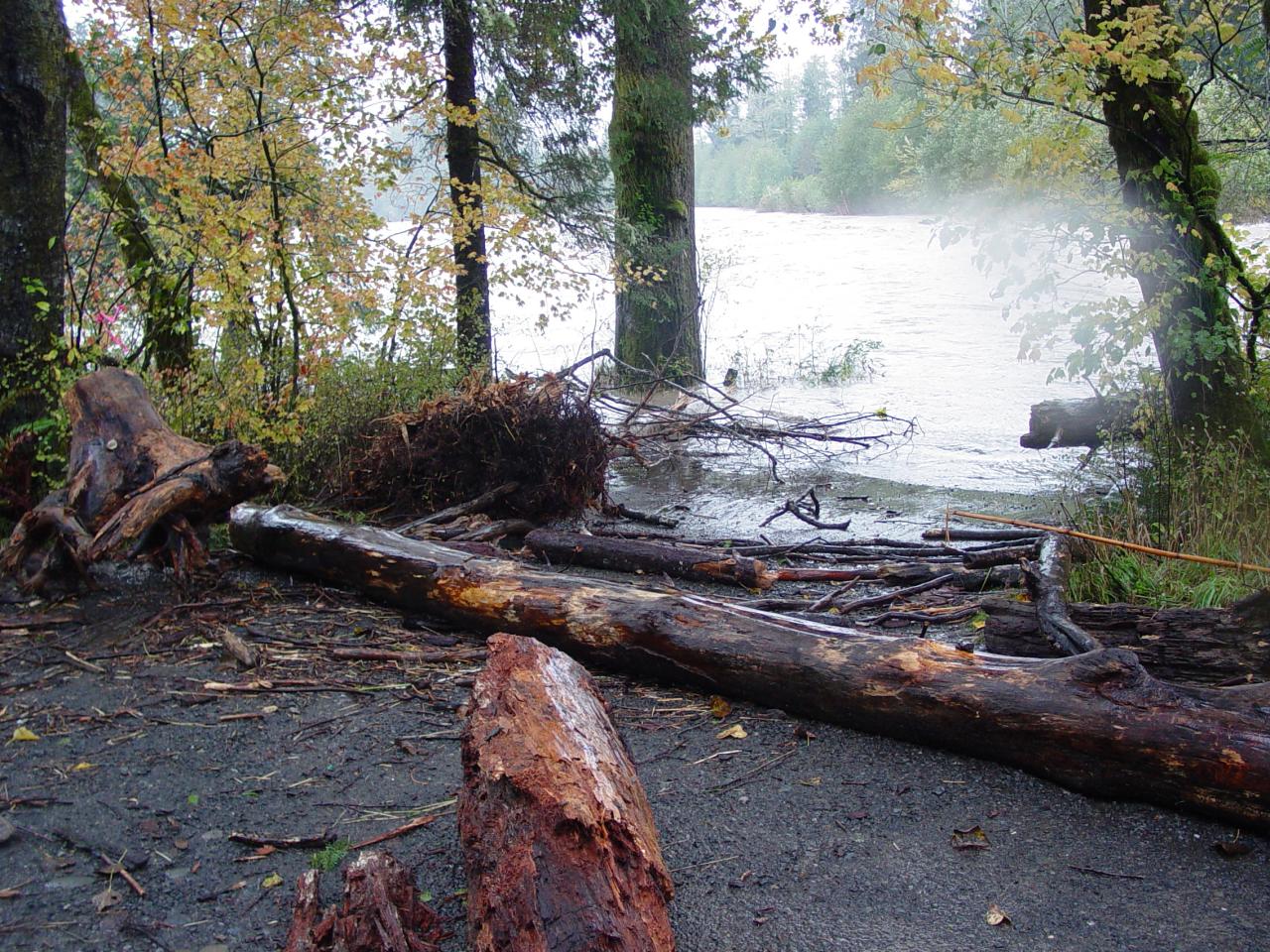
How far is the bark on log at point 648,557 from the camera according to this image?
5.65 m

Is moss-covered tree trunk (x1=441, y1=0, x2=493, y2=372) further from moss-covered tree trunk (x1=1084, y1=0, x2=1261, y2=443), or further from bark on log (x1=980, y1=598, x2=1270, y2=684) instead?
bark on log (x1=980, y1=598, x2=1270, y2=684)

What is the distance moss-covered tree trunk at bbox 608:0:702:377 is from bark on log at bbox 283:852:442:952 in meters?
9.48

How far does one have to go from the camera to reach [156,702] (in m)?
4.03

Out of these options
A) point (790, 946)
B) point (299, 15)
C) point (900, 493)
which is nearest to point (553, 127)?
point (299, 15)

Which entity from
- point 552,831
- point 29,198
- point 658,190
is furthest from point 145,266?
point 658,190

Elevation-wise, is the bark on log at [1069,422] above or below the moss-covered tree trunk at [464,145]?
below

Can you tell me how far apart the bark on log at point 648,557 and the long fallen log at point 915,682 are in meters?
1.20

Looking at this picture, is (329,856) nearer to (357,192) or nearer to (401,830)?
(401,830)

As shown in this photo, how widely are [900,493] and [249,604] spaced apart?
520 centimetres

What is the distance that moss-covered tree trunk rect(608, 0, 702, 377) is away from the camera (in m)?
11.7

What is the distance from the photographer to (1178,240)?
627 cm

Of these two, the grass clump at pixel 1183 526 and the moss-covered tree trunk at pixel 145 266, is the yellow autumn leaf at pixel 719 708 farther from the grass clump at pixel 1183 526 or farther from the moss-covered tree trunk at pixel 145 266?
the moss-covered tree trunk at pixel 145 266

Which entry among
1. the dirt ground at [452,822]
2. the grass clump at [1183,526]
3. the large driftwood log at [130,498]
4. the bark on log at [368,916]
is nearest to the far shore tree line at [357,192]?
the grass clump at [1183,526]

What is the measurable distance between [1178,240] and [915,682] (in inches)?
172
